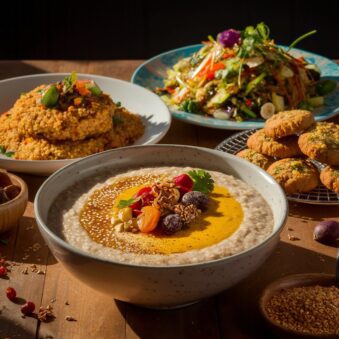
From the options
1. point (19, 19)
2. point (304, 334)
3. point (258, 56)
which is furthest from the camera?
point (19, 19)

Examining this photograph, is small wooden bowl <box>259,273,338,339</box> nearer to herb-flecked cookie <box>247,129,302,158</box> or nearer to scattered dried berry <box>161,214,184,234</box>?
scattered dried berry <box>161,214,184,234</box>

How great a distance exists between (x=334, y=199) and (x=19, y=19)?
5.10 meters

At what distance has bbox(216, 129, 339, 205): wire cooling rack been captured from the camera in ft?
9.96

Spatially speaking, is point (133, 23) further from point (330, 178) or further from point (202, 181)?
point (202, 181)

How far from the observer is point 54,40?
24.4 feet

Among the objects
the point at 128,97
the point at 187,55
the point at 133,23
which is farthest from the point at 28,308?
the point at 133,23

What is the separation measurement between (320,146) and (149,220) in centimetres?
93

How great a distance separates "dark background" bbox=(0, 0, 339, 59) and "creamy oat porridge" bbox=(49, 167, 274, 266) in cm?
474

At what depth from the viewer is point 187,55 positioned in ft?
15.9

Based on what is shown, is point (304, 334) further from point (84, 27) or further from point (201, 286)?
point (84, 27)

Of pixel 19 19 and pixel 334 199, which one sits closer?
pixel 334 199

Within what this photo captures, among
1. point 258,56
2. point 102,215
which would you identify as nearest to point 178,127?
point 258,56

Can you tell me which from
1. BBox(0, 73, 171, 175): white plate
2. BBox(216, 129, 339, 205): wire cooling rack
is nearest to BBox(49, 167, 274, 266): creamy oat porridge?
BBox(216, 129, 339, 205): wire cooling rack

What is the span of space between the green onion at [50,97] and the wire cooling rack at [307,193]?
2.64 ft
